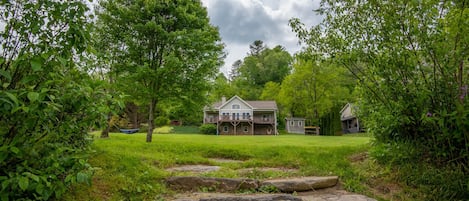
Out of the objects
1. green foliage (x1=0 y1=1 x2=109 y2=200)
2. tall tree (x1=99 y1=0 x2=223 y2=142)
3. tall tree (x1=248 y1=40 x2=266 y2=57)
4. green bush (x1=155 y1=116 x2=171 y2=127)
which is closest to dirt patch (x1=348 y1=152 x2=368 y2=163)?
green foliage (x1=0 y1=1 x2=109 y2=200)

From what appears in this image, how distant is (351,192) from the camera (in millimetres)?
3727

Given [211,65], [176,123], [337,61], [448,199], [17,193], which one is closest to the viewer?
[17,193]

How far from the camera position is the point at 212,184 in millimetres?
3715

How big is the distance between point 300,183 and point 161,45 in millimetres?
7401

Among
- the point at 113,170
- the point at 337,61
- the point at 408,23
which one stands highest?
the point at 408,23

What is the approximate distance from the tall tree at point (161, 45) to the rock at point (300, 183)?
579cm

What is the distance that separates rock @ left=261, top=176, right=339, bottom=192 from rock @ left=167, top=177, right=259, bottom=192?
234 mm

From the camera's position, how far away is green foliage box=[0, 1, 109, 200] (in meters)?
1.86

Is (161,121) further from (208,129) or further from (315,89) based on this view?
(315,89)

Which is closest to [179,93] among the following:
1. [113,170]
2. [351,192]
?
[113,170]

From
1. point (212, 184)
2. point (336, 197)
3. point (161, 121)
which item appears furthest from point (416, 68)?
point (161, 121)

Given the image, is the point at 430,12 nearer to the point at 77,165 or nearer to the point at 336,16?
the point at 336,16

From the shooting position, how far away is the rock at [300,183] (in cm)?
371

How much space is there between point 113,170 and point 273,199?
201 centimetres
